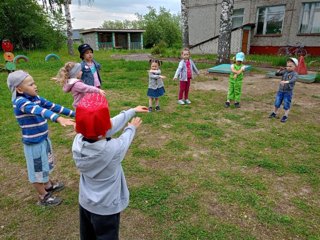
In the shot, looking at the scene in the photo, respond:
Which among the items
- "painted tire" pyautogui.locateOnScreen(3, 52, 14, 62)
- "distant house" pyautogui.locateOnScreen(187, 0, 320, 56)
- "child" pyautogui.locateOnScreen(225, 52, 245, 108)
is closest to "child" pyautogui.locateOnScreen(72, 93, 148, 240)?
"child" pyautogui.locateOnScreen(225, 52, 245, 108)

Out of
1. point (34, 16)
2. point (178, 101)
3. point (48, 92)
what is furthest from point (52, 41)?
point (178, 101)

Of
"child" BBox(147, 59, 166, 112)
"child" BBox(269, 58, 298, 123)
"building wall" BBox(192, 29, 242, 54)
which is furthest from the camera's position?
"building wall" BBox(192, 29, 242, 54)

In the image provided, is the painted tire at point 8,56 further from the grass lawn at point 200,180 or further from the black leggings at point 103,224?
the black leggings at point 103,224

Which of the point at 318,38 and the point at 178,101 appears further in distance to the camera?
the point at 318,38

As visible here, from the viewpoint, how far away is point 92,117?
156 cm

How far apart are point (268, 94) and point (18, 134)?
23.6ft

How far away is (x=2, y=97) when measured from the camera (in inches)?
318

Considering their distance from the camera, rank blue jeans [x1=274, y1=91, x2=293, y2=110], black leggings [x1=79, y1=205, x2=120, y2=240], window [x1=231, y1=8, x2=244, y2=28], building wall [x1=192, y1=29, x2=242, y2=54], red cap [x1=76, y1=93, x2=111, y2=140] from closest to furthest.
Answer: red cap [x1=76, y1=93, x2=111, y2=140], black leggings [x1=79, y1=205, x2=120, y2=240], blue jeans [x1=274, y1=91, x2=293, y2=110], building wall [x1=192, y1=29, x2=242, y2=54], window [x1=231, y1=8, x2=244, y2=28]

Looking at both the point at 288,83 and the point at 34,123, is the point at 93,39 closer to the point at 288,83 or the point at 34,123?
the point at 288,83

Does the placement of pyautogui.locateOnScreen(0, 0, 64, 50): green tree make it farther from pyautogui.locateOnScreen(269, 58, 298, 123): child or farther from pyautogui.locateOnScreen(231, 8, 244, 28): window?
pyautogui.locateOnScreen(269, 58, 298, 123): child

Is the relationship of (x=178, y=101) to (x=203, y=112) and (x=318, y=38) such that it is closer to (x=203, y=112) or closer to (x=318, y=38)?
(x=203, y=112)

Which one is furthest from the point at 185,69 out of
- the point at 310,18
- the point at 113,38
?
the point at 113,38

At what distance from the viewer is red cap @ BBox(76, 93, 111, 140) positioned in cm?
157

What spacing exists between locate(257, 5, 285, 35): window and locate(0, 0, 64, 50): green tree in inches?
801
